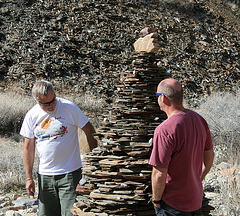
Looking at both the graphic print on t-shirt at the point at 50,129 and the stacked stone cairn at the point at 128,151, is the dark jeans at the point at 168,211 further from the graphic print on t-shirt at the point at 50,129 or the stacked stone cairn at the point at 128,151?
the graphic print on t-shirt at the point at 50,129

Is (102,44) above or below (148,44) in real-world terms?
above

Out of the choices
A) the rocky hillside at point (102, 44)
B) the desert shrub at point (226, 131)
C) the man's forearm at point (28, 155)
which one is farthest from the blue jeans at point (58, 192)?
the rocky hillside at point (102, 44)

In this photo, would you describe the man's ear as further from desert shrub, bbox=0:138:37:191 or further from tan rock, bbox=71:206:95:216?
desert shrub, bbox=0:138:37:191

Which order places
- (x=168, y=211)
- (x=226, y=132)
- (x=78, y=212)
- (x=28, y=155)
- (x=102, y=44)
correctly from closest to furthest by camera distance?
(x=168, y=211) → (x=78, y=212) → (x=28, y=155) → (x=226, y=132) → (x=102, y=44)

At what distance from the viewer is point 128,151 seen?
312cm

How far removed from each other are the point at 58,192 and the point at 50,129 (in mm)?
700

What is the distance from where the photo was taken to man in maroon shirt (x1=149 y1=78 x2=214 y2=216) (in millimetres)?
2158

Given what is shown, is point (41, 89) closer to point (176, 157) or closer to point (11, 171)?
point (176, 157)

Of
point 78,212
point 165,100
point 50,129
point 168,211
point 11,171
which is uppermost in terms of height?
point 165,100

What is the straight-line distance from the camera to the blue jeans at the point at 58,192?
321 cm

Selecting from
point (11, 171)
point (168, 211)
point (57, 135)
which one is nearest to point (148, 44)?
point (57, 135)

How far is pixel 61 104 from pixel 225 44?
15676 mm

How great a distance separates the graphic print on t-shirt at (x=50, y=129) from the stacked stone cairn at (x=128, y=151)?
1.27ft

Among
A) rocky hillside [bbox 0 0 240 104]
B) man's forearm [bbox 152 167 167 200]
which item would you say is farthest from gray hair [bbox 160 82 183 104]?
rocky hillside [bbox 0 0 240 104]
